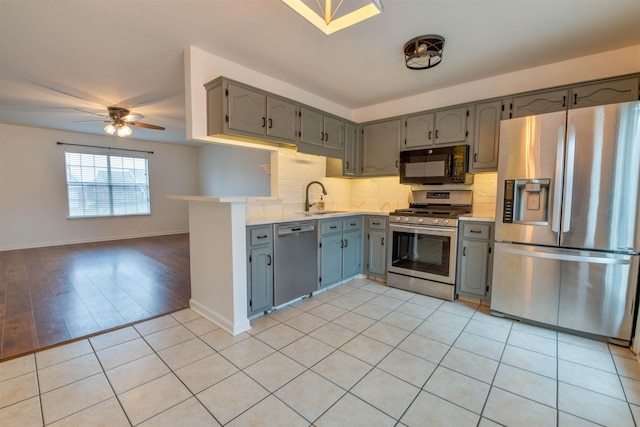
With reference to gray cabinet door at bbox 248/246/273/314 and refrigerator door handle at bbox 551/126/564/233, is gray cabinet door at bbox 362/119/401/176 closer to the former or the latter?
refrigerator door handle at bbox 551/126/564/233

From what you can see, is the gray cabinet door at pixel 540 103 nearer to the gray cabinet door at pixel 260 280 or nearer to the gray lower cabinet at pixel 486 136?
the gray lower cabinet at pixel 486 136

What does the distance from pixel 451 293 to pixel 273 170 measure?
8.09ft

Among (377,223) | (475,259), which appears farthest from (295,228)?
(475,259)

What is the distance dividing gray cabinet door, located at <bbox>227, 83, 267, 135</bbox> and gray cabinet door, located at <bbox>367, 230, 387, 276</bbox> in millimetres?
1900

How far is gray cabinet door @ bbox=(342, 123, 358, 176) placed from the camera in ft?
12.5

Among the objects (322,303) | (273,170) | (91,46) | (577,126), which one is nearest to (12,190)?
(91,46)

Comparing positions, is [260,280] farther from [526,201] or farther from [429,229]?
[526,201]

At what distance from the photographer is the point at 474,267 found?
291 cm

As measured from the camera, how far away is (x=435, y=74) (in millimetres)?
3023

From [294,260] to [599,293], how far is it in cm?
257

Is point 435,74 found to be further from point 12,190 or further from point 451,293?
point 12,190

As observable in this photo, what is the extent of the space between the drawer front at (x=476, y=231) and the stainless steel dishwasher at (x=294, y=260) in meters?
1.60

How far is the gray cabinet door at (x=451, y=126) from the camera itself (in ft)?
10.3

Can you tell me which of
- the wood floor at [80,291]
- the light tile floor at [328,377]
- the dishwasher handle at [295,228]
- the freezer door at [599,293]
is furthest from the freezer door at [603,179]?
the wood floor at [80,291]
